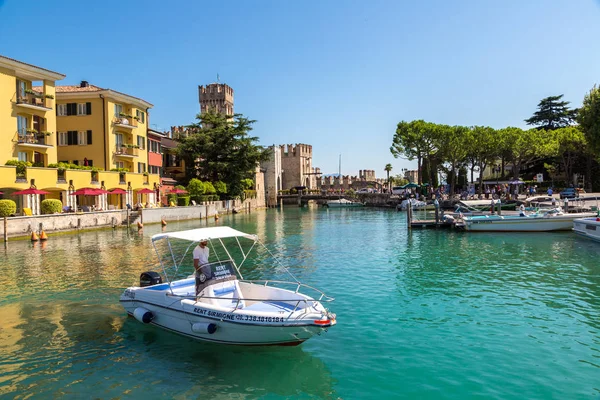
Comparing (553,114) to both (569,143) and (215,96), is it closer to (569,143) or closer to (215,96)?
(569,143)

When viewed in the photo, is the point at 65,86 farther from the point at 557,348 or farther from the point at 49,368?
the point at 557,348

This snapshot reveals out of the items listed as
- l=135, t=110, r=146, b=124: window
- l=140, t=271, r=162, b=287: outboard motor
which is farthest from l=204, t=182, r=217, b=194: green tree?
l=140, t=271, r=162, b=287: outboard motor

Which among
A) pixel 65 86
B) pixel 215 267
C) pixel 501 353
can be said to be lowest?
pixel 501 353

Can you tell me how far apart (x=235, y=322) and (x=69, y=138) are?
160 feet

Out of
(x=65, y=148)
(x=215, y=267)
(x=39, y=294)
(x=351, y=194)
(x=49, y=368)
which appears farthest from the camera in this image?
(x=351, y=194)

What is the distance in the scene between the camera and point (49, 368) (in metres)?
10.5

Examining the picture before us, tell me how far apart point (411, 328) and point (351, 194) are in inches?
3965

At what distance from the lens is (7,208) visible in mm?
32750

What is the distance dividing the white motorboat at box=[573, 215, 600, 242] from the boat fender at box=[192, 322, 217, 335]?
27.4 m

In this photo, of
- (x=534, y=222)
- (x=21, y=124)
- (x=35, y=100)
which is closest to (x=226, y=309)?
(x=534, y=222)

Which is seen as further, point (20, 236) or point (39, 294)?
point (20, 236)

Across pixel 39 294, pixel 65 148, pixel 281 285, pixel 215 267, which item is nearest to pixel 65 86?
pixel 65 148

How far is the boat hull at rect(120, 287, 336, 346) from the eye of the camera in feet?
34.2

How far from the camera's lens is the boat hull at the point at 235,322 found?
10414 mm
